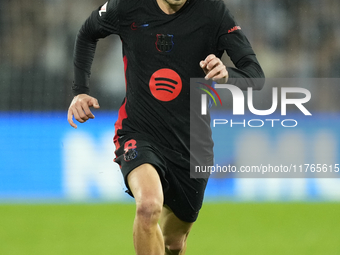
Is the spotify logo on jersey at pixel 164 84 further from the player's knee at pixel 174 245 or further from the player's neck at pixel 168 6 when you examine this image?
the player's knee at pixel 174 245

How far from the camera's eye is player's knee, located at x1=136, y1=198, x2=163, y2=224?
272cm

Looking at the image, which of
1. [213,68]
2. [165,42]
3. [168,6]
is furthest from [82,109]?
[213,68]

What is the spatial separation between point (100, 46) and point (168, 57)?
6.56 m

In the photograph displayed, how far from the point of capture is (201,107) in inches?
133

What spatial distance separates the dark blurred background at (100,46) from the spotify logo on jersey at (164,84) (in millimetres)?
5787

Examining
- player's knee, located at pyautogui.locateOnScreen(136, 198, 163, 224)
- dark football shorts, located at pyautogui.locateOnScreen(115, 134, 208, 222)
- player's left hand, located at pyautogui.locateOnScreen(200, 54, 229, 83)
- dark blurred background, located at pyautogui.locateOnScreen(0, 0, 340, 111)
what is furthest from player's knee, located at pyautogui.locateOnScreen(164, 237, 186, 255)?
dark blurred background, located at pyautogui.locateOnScreen(0, 0, 340, 111)

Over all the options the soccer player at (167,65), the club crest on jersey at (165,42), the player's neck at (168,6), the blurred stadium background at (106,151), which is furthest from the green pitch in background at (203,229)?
the player's neck at (168,6)

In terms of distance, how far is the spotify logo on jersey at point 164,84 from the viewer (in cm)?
323

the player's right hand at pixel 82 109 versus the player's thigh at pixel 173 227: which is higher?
the player's right hand at pixel 82 109

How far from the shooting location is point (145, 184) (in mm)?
2814

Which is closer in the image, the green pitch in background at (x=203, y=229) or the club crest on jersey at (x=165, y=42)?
the club crest on jersey at (x=165, y=42)

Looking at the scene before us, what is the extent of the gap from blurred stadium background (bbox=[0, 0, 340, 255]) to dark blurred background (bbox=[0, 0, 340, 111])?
18mm

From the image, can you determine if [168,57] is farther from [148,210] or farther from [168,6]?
[148,210]

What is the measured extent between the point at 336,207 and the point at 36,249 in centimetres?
335
